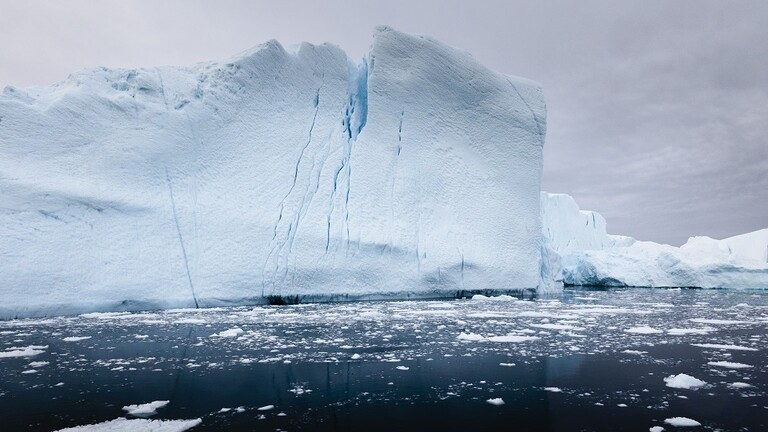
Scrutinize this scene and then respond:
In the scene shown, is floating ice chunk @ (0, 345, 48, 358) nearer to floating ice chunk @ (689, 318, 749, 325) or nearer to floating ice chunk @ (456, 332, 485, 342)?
floating ice chunk @ (456, 332, 485, 342)

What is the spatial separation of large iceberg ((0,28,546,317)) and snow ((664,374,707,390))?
21.8ft

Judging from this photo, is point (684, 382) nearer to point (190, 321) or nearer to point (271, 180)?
point (190, 321)

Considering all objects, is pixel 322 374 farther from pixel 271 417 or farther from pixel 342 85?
pixel 342 85

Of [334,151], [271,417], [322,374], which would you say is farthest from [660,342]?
[334,151]

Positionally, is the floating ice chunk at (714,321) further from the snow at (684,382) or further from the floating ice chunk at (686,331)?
the snow at (684,382)

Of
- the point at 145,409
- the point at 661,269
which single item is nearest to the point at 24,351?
the point at 145,409

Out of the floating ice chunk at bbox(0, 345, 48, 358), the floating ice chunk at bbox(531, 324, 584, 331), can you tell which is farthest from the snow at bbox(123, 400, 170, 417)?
the floating ice chunk at bbox(531, 324, 584, 331)

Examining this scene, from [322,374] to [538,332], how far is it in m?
2.74

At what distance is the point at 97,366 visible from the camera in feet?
11.0

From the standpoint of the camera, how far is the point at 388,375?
10.2 ft

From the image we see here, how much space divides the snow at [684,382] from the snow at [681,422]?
71 centimetres

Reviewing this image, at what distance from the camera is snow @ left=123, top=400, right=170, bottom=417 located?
7.54 feet

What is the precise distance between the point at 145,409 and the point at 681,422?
8.43 feet

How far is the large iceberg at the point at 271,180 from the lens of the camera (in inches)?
284
